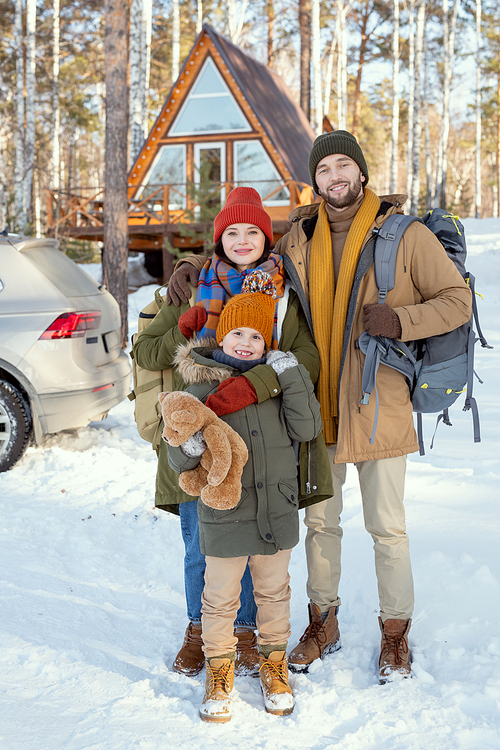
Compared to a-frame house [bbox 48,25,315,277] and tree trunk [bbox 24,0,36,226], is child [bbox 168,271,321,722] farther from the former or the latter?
tree trunk [bbox 24,0,36,226]

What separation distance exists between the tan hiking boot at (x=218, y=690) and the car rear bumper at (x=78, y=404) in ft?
10.2

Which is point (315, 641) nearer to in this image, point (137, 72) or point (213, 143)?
point (213, 143)

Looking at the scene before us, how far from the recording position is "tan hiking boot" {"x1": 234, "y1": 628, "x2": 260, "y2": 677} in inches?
110

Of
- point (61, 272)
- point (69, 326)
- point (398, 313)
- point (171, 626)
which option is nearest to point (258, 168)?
point (61, 272)

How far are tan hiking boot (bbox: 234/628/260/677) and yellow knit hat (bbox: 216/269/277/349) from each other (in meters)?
1.38

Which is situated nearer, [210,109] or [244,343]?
[244,343]

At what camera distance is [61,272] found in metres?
5.50

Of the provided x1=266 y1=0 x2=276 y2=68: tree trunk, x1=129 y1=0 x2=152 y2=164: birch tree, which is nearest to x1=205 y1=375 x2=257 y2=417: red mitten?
x1=129 y1=0 x2=152 y2=164: birch tree

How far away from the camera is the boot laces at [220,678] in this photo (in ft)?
8.18

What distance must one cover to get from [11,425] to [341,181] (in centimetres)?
356

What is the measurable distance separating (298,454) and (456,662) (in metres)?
1.17

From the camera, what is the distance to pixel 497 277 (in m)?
13.8

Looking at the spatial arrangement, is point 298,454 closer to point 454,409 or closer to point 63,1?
point 454,409

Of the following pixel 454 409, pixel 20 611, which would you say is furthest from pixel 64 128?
pixel 20 611
